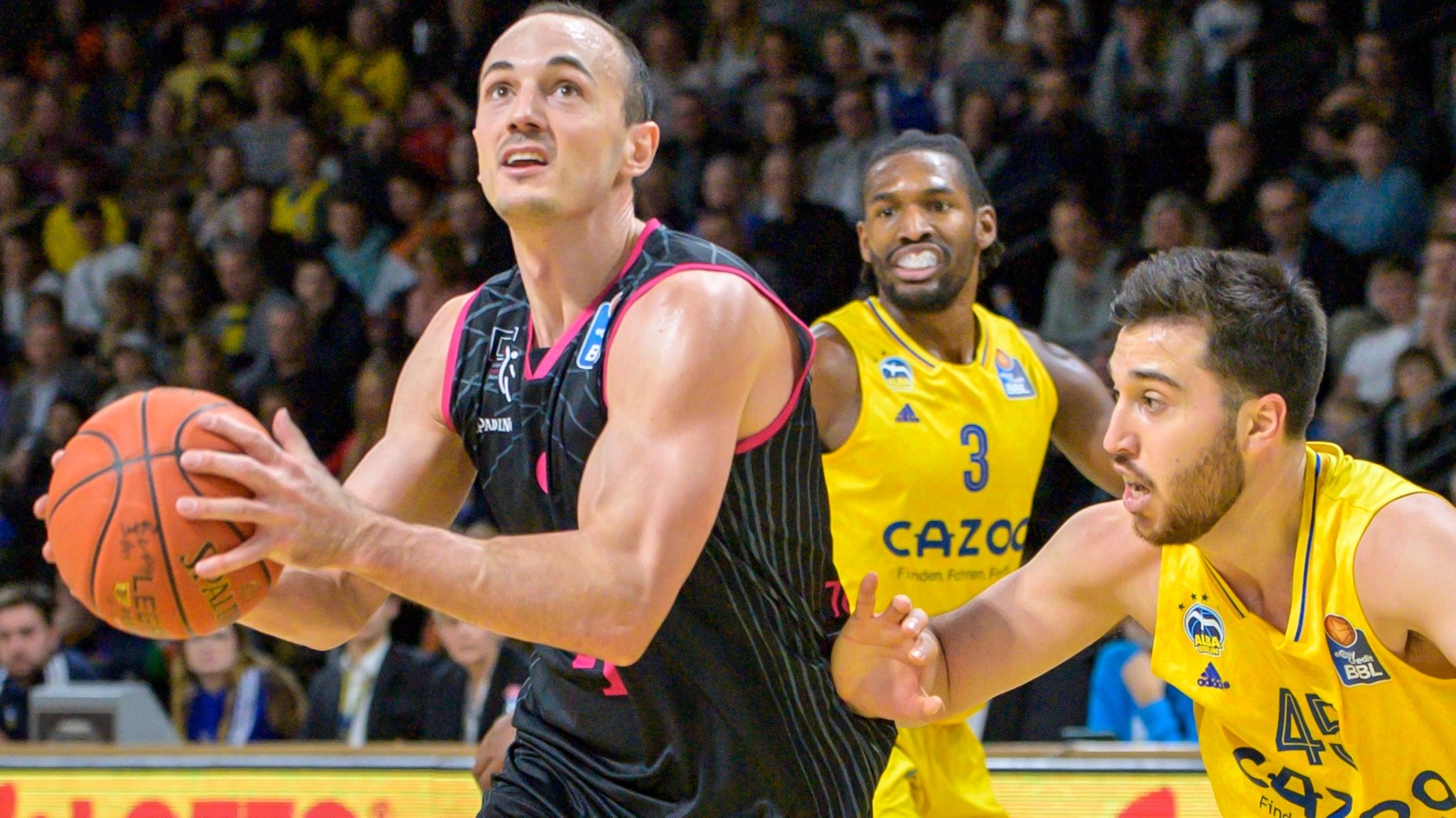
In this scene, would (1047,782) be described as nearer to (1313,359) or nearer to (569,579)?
(1313,359)

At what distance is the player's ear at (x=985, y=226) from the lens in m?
4.62

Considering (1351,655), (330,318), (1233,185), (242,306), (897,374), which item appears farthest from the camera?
(242,306)

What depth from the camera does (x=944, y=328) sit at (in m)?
4.51

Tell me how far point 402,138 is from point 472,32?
35.6 inches

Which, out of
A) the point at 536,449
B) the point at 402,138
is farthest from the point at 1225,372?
the point at 402,138

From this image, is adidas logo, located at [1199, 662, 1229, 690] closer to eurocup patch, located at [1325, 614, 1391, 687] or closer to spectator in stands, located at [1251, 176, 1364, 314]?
eurocup patch, located at [1325, 614, 1391, 687]

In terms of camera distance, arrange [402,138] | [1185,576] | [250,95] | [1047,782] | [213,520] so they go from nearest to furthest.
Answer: [213,520] < [1185,576] < [1047,782] < [402,138] < [250,95]

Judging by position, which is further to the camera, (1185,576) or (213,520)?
(1185,576)

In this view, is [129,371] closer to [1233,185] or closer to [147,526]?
[1233,185]

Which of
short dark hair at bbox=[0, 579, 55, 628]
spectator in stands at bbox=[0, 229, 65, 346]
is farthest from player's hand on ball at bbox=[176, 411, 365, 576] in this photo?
spectator in stands at bbox=[0, 229, 65, 346]

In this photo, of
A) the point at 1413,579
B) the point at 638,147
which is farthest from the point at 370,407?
the point at 1413,579

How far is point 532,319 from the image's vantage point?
2982mm

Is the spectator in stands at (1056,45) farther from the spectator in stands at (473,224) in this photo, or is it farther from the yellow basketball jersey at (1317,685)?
the yellow basketball jersey at (1317,685)

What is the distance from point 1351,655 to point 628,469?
4.11 feet
